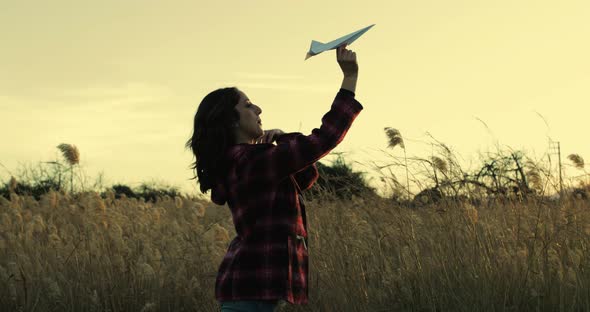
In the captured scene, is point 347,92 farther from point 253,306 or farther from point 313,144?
point 253,306

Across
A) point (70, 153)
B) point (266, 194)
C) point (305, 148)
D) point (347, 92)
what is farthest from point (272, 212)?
point (70, 153)

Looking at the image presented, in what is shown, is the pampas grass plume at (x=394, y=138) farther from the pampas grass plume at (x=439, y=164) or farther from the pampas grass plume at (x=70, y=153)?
the pampas grass plume at (x=70, y=153)

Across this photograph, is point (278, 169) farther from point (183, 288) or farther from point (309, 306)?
point (183, 288)

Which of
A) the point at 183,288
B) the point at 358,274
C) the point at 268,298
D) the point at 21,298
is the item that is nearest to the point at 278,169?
the point at 268,298

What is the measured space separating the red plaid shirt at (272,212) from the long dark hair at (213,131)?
9cm

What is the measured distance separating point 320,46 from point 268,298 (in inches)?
39.0

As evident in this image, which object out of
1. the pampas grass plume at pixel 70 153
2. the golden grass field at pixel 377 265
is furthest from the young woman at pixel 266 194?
the pampas grass plume at pixel 70 153

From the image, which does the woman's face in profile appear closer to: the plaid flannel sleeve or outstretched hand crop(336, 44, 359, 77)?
the plaid flannel sleeve

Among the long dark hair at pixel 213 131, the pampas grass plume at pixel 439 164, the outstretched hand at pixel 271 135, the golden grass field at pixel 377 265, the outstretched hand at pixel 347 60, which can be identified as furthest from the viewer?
the pampas grass plume at pixel 439 164

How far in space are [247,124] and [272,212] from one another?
41 cm

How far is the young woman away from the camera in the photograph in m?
3.05

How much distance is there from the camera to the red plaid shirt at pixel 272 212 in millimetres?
3041

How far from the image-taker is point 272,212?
3.14m

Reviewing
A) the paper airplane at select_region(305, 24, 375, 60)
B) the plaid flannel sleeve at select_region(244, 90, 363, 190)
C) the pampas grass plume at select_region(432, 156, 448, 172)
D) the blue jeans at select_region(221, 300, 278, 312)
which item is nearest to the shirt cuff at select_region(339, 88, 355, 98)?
the plaid flannel sleeve at select_region(244, 90, 363, 190)
